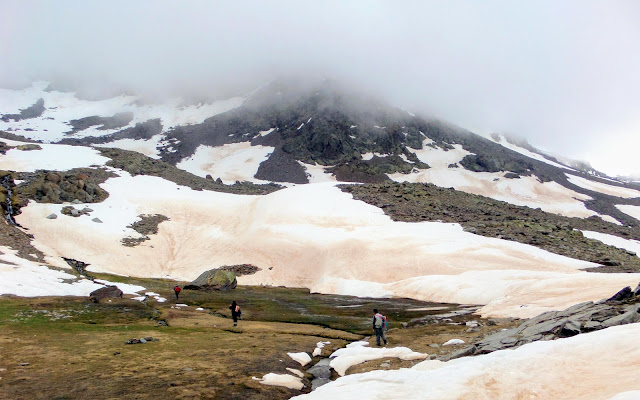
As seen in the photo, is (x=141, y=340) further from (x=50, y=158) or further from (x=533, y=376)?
(x=50, y=158)

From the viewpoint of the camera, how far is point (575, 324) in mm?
18688

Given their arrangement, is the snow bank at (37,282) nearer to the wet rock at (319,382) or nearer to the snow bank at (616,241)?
the wet rock at (319,382)

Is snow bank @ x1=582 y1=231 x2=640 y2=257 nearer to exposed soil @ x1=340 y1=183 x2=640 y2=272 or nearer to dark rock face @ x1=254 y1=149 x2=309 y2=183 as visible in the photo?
exposed soil @ x1=340 y1=183 x2=640 y2=272

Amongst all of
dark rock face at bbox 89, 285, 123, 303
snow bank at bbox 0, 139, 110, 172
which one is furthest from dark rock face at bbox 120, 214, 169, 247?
dark rock face at bbox 89, 285, 123, 303

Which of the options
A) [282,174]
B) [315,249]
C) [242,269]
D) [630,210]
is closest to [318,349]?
[315,249]

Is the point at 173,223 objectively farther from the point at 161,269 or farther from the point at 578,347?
the point at 578,347

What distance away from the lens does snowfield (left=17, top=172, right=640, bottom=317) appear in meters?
52.8

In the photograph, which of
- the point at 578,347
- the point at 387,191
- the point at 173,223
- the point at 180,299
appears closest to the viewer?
the point at 578,347

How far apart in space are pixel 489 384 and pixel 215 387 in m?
11.2

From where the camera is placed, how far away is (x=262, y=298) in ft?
186

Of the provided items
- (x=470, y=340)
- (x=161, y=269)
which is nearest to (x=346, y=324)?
(x=470, y=340)

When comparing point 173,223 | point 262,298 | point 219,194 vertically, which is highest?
point 219,194

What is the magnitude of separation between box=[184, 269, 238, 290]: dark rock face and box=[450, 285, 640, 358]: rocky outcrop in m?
48.0

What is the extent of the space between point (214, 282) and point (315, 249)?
2051 centimetres
